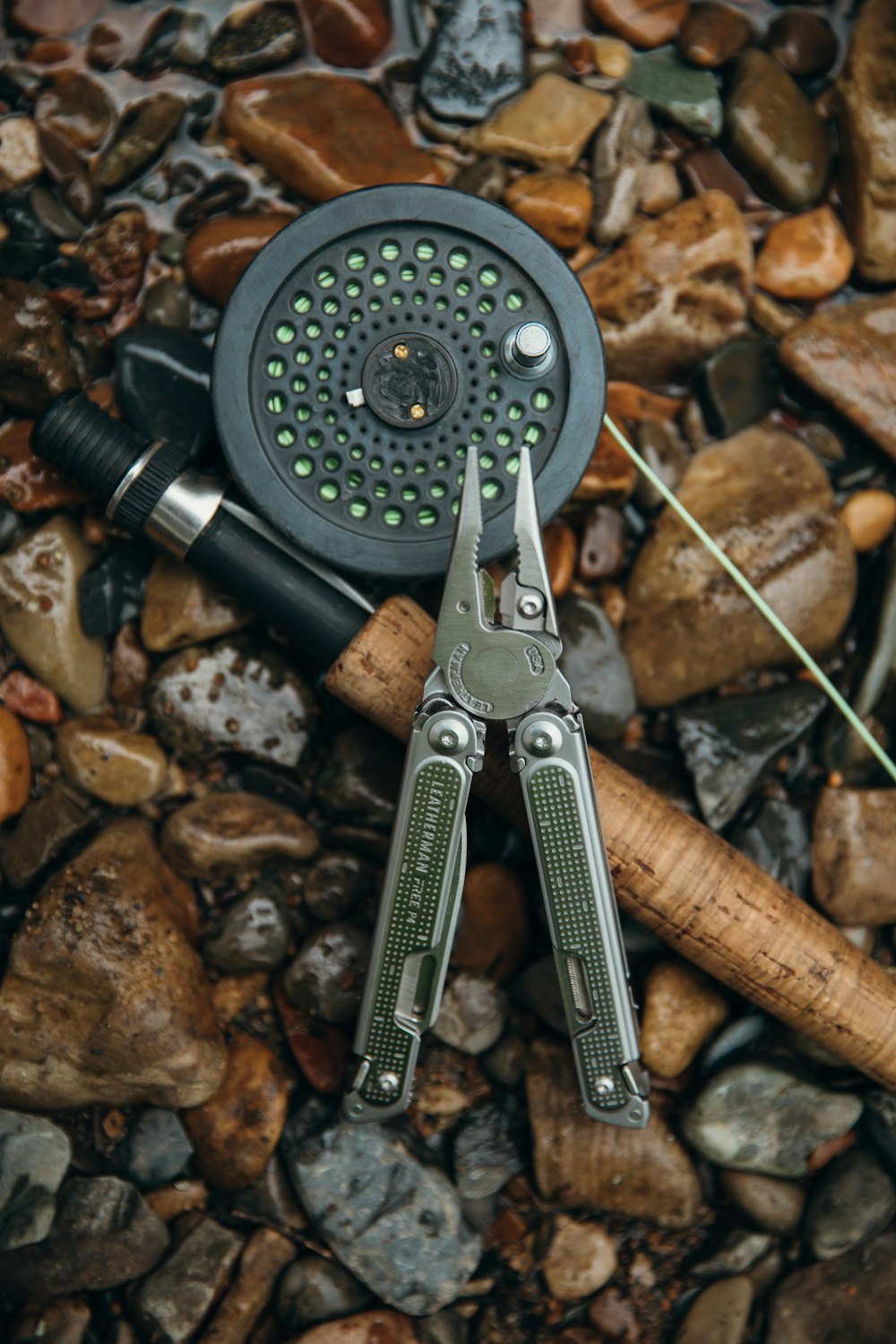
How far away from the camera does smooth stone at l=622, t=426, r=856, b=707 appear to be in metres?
2.40

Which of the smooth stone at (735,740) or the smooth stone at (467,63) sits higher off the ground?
the smooth stone at (467,63)

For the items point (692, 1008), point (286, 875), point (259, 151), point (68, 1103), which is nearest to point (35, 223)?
point (259, 151)

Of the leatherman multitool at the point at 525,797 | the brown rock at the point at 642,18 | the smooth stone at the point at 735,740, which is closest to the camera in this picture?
the leatherman multitool at the point at 525,797

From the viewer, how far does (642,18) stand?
257 cm

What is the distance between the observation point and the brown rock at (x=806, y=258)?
252 cm

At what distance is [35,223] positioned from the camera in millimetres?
2424

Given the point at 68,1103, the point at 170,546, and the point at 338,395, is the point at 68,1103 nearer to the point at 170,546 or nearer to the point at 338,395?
the point at 170,546

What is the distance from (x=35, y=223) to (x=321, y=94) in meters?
0.73

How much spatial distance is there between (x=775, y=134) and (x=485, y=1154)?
246 cm

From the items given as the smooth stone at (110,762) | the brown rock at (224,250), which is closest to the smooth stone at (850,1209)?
the smooth stone at (110,762)

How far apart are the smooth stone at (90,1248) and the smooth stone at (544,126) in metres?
2.50

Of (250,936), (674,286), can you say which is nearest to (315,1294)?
(250,936)

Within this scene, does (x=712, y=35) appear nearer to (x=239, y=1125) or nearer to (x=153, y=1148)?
(x=239, y=1125)

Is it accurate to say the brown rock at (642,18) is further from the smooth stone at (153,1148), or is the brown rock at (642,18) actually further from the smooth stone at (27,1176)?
the smooth stone at (27,1176)
